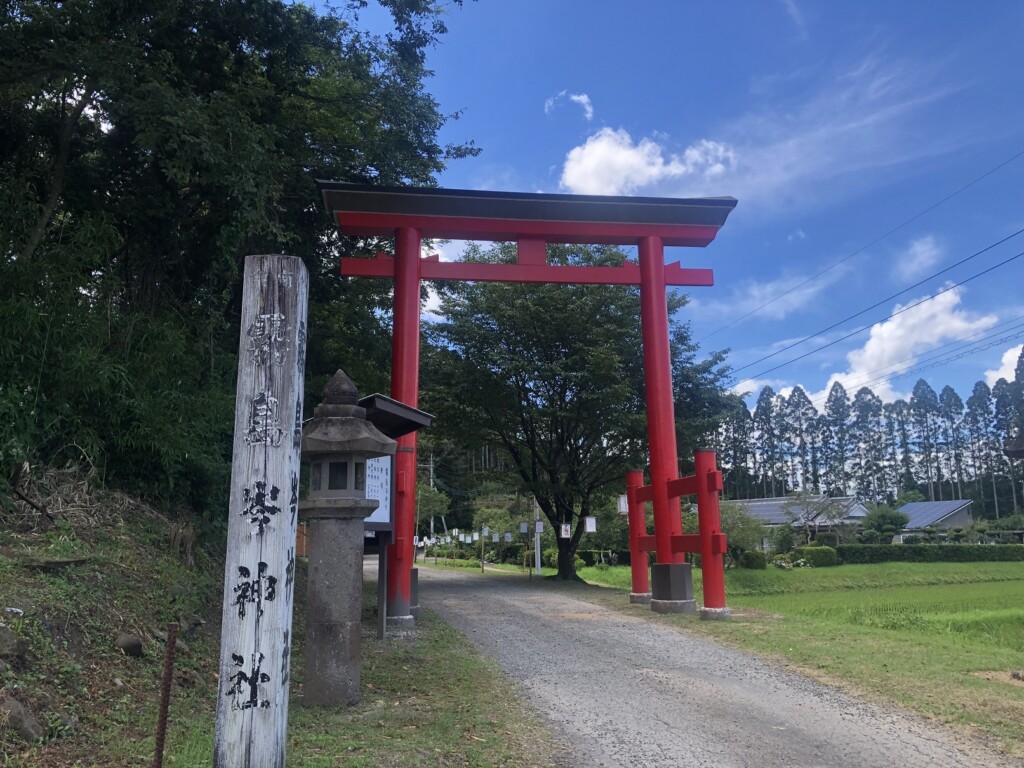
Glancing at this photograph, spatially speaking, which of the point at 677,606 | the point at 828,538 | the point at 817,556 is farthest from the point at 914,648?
the point at 828,538

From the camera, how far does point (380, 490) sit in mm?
7965

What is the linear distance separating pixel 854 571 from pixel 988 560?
1170 cm

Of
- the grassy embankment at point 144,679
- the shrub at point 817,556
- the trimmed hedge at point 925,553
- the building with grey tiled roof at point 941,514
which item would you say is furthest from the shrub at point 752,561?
the building with grey tiled roof at point 941,514

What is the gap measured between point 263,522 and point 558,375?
14958 mm

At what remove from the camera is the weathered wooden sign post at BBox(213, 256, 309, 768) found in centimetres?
337

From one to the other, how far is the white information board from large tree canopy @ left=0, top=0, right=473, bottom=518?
6.56 ft

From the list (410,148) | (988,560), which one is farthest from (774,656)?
(988,560)

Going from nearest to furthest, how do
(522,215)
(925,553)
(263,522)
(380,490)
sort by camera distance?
(263,522)
(380,490)
(522,215)
(925,553)

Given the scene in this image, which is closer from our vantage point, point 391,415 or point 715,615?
point 391,415

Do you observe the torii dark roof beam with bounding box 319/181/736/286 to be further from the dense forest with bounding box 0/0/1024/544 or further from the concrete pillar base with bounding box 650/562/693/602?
the concrete pillar base with bounding box 650/562/693/602

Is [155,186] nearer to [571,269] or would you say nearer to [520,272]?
[520,272]

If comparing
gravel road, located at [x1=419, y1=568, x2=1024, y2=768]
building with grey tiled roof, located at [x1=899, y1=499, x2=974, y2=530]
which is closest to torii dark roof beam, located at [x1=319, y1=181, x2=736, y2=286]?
gravel road, located at [x1=419, y1=568, x2=1024, y2=768]

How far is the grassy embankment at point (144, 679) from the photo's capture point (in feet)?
12.3

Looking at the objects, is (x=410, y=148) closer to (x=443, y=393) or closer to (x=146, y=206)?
(x=146, y=206)
